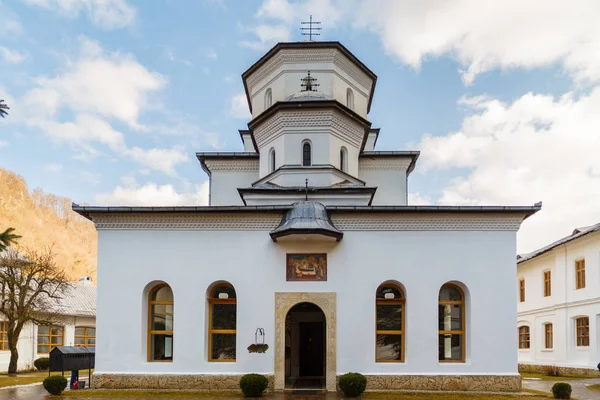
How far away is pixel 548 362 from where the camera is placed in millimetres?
28188

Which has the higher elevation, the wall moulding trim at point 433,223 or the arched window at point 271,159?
the arched window at point 271,159

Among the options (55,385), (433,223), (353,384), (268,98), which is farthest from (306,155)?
(55,385)

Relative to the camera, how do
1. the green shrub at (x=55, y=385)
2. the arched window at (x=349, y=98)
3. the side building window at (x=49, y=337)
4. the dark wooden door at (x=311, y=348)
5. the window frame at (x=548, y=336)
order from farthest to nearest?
1. the side building window at (x=49, y=337)
2. the window frame at (x=548, y=336)
3. the arched window at (x=349, y=98)
4. the dark wooden door at (x=311, y=348)
5. the green shrub at (x=55, y=385)

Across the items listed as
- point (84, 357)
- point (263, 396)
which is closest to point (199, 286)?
point (263, 396)

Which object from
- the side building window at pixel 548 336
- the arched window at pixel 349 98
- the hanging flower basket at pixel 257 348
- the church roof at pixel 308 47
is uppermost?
the church roof at pixel 308 47

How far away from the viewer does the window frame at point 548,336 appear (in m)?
28.5

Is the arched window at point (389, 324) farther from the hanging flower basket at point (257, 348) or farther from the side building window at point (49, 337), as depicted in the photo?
the side building window at point (49, 337)

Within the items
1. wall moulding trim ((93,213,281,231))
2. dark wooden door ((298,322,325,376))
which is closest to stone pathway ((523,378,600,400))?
dark wooden door ((298,322,325,376))

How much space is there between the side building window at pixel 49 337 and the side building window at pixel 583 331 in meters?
27.6

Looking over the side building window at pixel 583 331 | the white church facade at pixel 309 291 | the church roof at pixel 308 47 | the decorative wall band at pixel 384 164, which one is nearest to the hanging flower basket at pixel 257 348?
the white church facade at pixel 309 291

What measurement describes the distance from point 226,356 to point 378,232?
605cm

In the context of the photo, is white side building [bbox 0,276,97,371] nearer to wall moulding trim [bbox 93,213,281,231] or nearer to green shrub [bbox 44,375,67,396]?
green shrub [bbox 44,375,67,396]

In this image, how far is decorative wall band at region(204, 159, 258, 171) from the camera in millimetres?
22125

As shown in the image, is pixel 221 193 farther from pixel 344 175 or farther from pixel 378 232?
pixel 378 232
